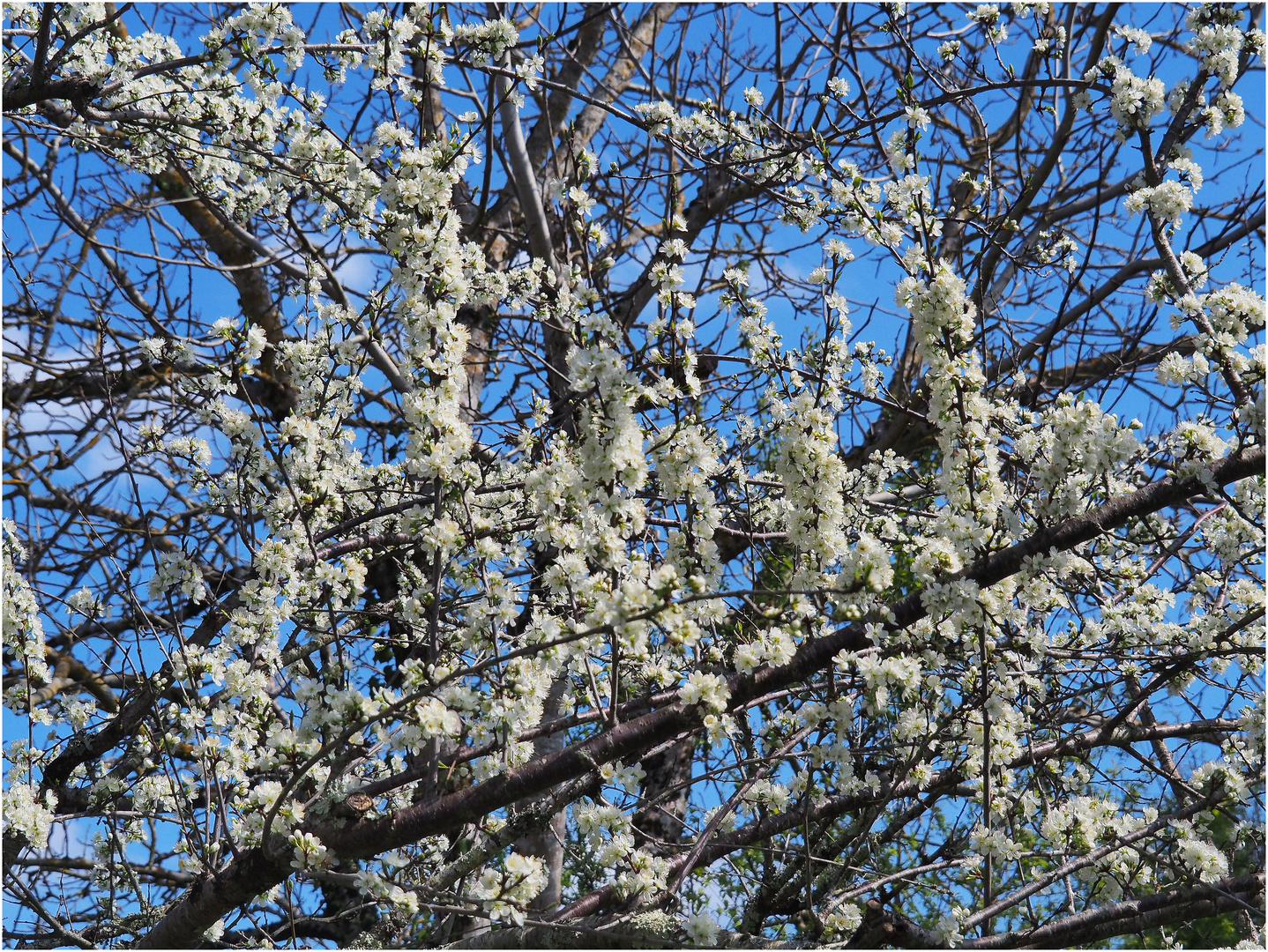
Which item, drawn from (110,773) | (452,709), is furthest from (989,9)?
(110,773)

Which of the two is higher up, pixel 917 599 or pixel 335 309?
pixel 335 309

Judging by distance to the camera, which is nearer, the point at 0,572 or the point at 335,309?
the point at 0,572

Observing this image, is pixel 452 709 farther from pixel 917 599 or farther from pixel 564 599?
pixel 917 599

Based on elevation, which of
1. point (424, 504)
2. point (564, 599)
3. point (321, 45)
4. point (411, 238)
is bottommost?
point (564, 599)

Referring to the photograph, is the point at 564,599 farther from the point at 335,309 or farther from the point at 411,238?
the point at 335,309

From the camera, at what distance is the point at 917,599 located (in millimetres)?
2637

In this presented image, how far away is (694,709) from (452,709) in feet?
2.27

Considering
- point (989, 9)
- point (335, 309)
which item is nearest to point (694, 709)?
point (335, 309)

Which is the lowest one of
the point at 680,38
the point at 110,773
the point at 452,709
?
the point at 452,709

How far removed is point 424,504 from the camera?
358cm

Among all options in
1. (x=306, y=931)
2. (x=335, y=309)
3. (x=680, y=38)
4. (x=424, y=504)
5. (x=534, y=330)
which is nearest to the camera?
(x=424, y=504)

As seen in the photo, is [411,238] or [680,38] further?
[680,38]

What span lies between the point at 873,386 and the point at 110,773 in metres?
3.58

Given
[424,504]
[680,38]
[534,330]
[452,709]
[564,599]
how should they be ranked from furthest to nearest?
[534,330], [680,38], [424,504], [564,599], [452,709]
